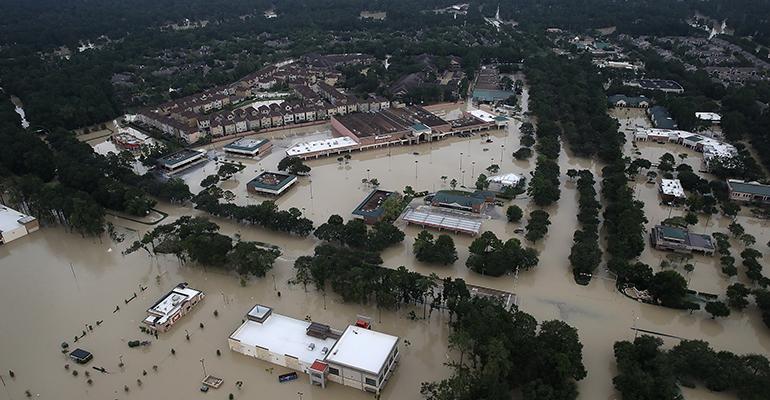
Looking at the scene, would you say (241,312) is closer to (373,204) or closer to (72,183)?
(373,204)

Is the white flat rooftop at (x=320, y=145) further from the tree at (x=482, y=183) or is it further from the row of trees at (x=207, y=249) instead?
the row of trees at (x=207, y=249)

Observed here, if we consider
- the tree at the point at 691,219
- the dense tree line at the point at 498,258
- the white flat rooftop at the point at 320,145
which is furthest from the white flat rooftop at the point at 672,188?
the white flat rooftop at the point at 320,145

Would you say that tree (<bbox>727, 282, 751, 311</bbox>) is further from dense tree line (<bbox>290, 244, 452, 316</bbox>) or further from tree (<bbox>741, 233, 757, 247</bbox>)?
dense tree line (<bbox>290, 244, 452, 316</bbox>)

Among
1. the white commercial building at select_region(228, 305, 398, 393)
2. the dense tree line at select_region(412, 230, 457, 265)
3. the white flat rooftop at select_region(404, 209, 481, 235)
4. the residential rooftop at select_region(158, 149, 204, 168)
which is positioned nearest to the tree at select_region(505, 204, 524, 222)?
the white flat rooftop at select_region(404, 209, 481, 235)

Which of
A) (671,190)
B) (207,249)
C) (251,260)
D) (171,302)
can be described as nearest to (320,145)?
(207,249)

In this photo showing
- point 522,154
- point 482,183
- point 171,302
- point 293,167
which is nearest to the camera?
point 171,302

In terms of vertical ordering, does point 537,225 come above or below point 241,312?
above

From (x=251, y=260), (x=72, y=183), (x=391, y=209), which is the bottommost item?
(x=391, y=209)

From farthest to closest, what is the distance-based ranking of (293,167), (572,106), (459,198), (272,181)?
(572,106) < (293,167) < (272,181) < (459,198)
